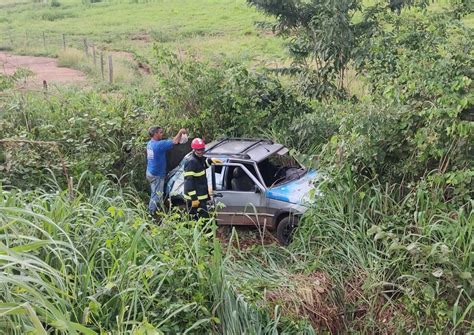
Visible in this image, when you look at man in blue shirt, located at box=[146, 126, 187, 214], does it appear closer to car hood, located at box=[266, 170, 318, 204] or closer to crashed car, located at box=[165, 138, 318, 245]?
crashed car, located at box=[165, 138, 318, 245]

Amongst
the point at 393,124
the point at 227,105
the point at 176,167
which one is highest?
the point at 393,124

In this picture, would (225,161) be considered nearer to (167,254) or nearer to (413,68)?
(413,68)

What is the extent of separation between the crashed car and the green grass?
1273 cm

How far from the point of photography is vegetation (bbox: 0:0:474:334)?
432 centimetres

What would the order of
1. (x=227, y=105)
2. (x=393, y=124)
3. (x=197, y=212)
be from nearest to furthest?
1. (x=393, y=124)
2. (x=197, y=212)
3. (x=227, y=105)

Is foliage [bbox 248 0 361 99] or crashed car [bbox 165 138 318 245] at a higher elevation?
foliage [bbox 248 0 361 99]

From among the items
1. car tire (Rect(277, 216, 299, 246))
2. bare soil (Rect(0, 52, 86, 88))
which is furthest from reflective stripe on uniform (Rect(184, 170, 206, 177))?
bare soil (Rect(0, 52, 86, 88))

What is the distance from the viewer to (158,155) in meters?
8.80

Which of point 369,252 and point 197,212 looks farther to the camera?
point 197,212

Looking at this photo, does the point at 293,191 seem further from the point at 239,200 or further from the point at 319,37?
the point at 319,37

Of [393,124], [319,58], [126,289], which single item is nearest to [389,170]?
[393,124]

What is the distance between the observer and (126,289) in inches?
169

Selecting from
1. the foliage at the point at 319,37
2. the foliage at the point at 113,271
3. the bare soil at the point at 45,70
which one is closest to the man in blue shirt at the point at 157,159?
the foliage at the point at 113,271

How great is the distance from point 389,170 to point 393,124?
23.3 inches
